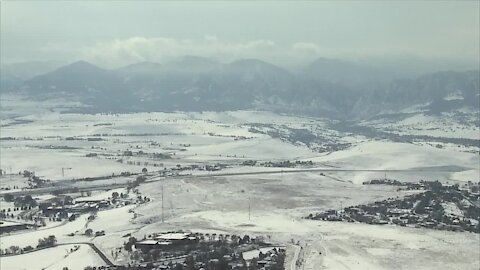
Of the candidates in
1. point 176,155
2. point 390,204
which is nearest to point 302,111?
point 176,155

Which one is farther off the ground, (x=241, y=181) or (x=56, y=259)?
(x=241, y=181)

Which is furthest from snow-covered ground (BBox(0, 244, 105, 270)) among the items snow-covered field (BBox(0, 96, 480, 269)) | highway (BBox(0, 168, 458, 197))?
highway (BBox(0, 168, 458, 197))

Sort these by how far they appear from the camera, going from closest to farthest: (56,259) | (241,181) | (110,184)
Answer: (56,259)
(241,181)
(110,184)

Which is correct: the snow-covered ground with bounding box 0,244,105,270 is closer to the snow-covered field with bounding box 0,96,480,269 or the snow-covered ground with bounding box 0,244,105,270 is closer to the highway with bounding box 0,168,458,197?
the snow-covered field with bounding box 0,96,480,269

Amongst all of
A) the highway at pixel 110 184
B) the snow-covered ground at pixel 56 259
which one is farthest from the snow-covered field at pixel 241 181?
the highway at pixel 110 184

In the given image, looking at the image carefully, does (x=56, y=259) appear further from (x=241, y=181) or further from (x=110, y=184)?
(x=241, y=181)

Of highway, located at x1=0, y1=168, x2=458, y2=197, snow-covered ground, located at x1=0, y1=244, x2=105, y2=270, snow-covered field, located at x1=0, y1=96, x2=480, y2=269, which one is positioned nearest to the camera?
snow-covered ground, located at x1=0, y1=244, x2=105, y2=270

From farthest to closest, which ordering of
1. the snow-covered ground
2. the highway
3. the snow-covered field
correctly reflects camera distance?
the highway → the snow-covered field → the snow-covered ground

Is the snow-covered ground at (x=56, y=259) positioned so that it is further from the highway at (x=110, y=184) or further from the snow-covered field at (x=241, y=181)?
the highway at (x=110, y=184)

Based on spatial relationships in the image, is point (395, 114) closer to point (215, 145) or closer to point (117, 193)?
point (215, 145)

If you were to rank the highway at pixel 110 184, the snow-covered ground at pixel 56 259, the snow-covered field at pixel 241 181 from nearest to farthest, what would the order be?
the snow-covered ground at pixel 56 259
the snow-covered field at pixel 241 181
the highway at pixel 110 184

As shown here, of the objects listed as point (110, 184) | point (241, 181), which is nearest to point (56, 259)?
point (110, 184)

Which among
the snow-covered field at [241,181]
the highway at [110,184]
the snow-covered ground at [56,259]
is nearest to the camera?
the snow-covered ground at [56,259]
